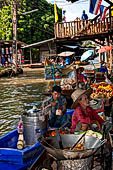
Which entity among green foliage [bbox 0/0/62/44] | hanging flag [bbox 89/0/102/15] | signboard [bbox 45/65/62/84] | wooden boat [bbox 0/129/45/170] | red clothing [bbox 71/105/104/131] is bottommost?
wooden boat [bbox 0/129/45/170]

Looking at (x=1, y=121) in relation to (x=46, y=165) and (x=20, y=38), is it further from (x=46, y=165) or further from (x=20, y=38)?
(x=20, y=38)

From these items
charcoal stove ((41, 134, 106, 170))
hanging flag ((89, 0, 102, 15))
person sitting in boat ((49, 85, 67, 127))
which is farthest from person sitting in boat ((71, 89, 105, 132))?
hanging flag ((89, 0, 102, 15))

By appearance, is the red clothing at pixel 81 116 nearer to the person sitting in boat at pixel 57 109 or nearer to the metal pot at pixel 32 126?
the metal pot at pixel 32 126

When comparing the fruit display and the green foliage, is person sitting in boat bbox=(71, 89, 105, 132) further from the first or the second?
the green foliage

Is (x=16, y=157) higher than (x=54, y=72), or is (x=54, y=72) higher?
(x=54, y=72)

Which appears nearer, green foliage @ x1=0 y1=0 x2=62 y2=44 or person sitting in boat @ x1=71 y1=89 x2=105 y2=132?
person sitting in boat @ x1=71 y1=89 x2=105 y2=132

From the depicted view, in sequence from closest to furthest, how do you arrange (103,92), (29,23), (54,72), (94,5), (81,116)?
1. (81,116)
2. (103,92)
3. (94,5)
4. (54,72)
5. (29,23)

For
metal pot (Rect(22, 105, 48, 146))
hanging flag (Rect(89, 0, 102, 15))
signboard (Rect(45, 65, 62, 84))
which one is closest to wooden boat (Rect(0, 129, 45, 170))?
metal pot (Rect(22, 105, 48, 146))

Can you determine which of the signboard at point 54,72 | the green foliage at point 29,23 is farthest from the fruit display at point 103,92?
the green foliage at point 29,23

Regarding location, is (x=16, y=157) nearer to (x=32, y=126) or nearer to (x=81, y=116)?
(x=32, y=126)

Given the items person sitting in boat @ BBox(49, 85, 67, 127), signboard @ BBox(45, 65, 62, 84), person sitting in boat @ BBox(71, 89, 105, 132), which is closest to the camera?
person sitting in boat @ BBox(71, 89, 105, 132)

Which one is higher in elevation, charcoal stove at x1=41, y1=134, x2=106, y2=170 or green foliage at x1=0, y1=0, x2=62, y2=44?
green foliage at x1=0, y1=0, x2=62, y2=44

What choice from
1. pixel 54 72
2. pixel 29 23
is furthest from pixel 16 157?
pixel 29 23

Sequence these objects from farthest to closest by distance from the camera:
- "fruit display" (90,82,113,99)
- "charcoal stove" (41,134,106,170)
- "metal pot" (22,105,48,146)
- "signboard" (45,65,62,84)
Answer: "signboard" (45,65,62,84) → "fruit display" (90,82,113,99) → "metal pot" (22,105,48,146) → "charcoal stove" (41,134,106,170)
